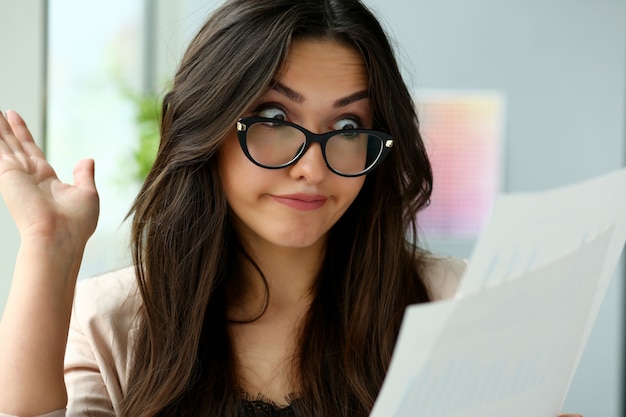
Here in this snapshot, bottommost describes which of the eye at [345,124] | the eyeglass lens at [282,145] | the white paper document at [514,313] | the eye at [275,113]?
the white paper document at [514,313]

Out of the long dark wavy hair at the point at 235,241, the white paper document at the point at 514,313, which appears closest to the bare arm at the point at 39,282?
the long dark wavy hair at the point at 235,241

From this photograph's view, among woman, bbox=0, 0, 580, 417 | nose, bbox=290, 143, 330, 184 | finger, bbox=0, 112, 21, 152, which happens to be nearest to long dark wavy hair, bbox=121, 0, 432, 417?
woman, bbox=0, 0, 580, 417

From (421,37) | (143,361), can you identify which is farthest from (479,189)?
(143,361)

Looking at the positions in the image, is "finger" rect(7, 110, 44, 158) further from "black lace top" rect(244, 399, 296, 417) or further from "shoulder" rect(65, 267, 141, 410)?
"black lace top" rect(244, 399, 296, 417)

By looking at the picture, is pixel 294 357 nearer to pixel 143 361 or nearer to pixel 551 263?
pixel 143 361

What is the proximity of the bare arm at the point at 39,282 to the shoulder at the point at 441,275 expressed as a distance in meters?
0.68

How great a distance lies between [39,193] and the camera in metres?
1.21

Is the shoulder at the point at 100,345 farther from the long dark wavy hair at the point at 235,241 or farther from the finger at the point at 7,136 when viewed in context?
the finger at the point at 7,136

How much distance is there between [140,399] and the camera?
1284 mm

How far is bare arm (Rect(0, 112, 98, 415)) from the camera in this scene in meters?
1.10

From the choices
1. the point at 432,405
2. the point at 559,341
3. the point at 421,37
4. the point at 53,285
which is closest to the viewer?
the point at 432,405

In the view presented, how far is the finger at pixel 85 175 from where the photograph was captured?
50.3 inches

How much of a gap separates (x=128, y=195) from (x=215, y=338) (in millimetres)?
2367

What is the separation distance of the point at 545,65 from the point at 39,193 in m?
3.49
